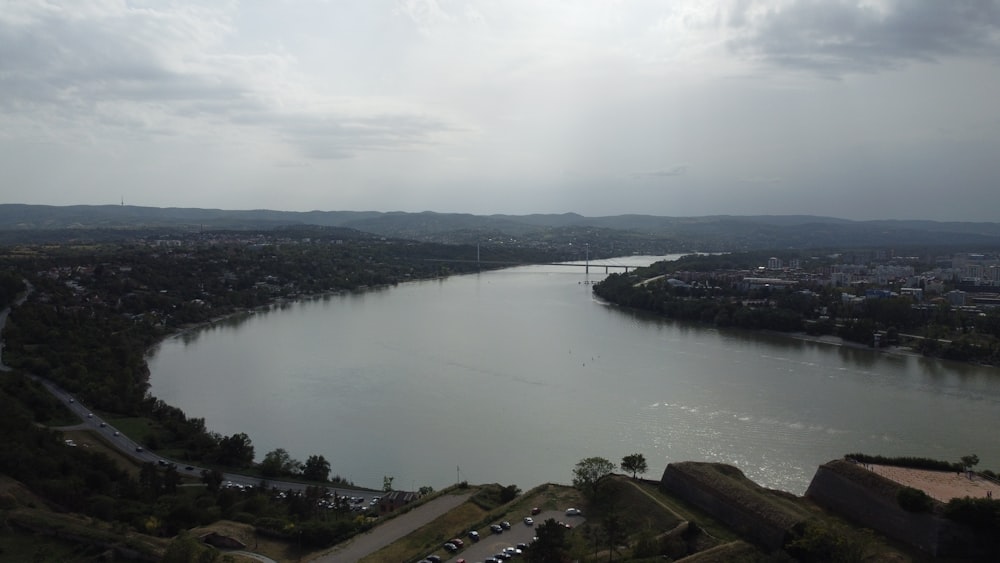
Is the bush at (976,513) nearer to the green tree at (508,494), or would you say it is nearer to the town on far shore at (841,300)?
the green tree at (508,494)

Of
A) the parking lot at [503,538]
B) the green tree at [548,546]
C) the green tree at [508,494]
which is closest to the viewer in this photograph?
the green tree at [548,546]

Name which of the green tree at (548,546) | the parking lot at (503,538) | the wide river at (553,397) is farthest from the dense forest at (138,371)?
the green tree at (548,546)

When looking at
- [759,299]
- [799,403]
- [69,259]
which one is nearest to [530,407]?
[799,403]

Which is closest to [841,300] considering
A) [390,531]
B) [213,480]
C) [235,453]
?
[235,453]

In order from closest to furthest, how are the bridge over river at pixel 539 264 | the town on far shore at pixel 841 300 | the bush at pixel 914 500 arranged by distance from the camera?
the bush at pixel 914 500 < the town on far shore at pixel 841 300 < the bridge over river at pixel 539 264

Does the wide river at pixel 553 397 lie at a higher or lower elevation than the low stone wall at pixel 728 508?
lower

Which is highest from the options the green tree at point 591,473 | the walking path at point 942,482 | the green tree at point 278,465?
the walking path at point 942,482
